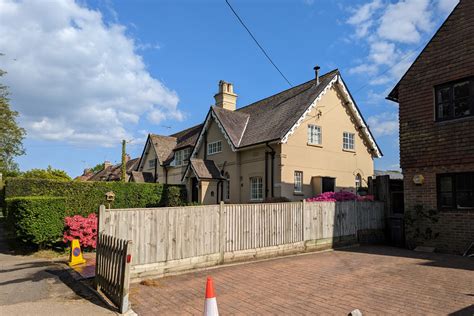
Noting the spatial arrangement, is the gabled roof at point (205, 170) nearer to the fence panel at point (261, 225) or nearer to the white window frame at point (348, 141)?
the white window frame at point (348, 141)

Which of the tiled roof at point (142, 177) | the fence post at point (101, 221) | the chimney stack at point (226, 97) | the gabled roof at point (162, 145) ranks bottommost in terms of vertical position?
the fence post at point (101, 221)

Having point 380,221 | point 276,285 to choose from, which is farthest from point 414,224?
point 276,285

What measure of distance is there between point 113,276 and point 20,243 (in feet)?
30.5

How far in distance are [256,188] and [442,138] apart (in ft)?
36.9

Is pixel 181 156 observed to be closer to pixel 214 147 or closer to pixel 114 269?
pixel 214 147

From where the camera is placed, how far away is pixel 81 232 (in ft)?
42.3

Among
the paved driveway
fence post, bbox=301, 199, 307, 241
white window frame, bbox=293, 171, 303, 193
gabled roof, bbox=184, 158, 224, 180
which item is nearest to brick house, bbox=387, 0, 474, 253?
the paved driveway

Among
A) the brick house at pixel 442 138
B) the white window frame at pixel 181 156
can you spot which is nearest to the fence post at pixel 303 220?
the brick house at pixel 442 138

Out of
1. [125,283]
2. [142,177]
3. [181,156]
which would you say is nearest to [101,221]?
[125,283]

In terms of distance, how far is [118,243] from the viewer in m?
6.91

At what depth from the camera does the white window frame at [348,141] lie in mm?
23062

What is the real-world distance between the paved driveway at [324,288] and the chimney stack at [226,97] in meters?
20.7

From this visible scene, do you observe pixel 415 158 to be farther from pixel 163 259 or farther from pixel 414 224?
pixel 163 259

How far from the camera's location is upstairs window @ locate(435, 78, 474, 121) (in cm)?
1217
